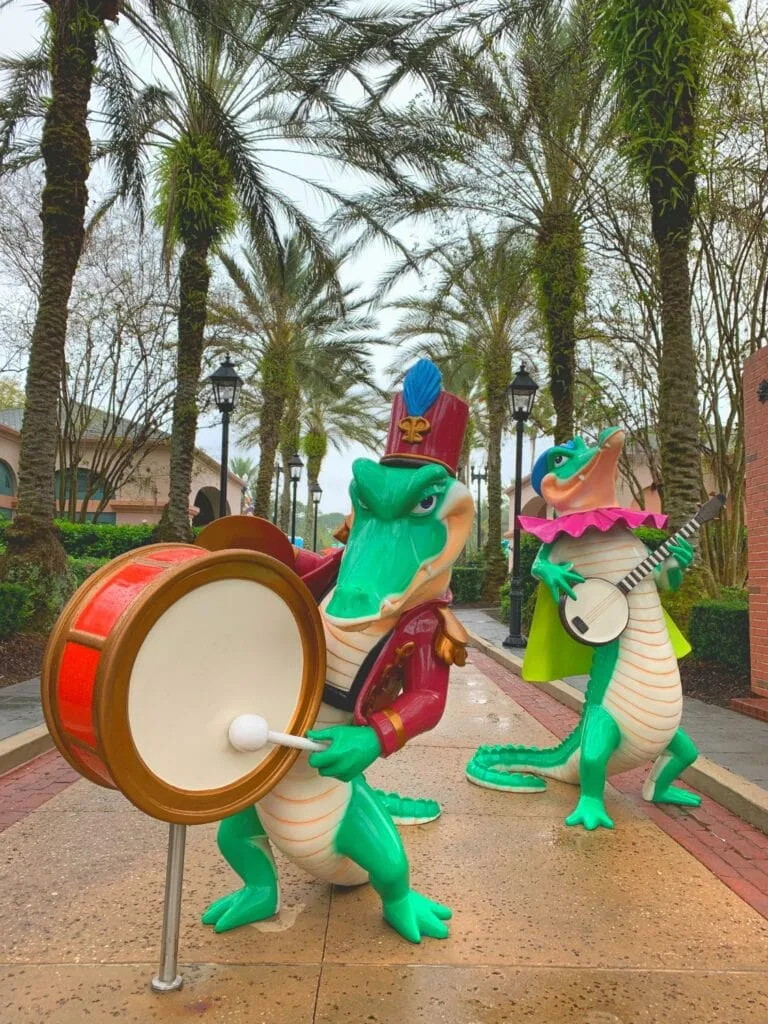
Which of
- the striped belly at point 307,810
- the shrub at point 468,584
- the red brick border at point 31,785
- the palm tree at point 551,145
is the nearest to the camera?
the striped belly at point 307,810

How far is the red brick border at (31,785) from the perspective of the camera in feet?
11.7

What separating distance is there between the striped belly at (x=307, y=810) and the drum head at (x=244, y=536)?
51 cm

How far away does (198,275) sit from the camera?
443 inches

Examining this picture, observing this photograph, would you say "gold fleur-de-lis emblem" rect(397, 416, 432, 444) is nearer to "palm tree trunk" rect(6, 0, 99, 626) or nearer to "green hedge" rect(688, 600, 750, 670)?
"green hedge" rect(688, 600, 750, 670)

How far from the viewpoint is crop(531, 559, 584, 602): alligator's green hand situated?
333cm

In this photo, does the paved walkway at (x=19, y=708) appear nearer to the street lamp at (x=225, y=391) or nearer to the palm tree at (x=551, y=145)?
the street lamp at (x=225, y=391)

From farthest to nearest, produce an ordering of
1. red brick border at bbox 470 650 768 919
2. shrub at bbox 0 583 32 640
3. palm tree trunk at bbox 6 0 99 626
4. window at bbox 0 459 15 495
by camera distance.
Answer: window at bbox 0 459 15 495 → palm tree trunk at bbox 6 0 99 626 → shrub at bbox 0 583 32 640 → red brick border at bbox 470 650 768 919

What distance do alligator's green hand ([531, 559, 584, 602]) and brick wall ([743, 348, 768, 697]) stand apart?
346 centimetres

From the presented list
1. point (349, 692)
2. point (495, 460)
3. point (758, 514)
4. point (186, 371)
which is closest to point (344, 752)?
point (349, 692)

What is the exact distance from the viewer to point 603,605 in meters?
3.33

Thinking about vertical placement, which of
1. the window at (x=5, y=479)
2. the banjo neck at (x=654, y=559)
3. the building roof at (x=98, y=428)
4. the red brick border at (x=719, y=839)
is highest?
the building roof at (x=98, y=428)

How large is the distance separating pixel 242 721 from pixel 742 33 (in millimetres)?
10535

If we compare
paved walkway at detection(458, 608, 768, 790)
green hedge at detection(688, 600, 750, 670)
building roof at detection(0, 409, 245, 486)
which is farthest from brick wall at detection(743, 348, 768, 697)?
building roof at detection(0, 409, 245, 486)

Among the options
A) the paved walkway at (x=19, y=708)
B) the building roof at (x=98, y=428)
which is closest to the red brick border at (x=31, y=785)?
the paved walkway at (x=19, y=708)
